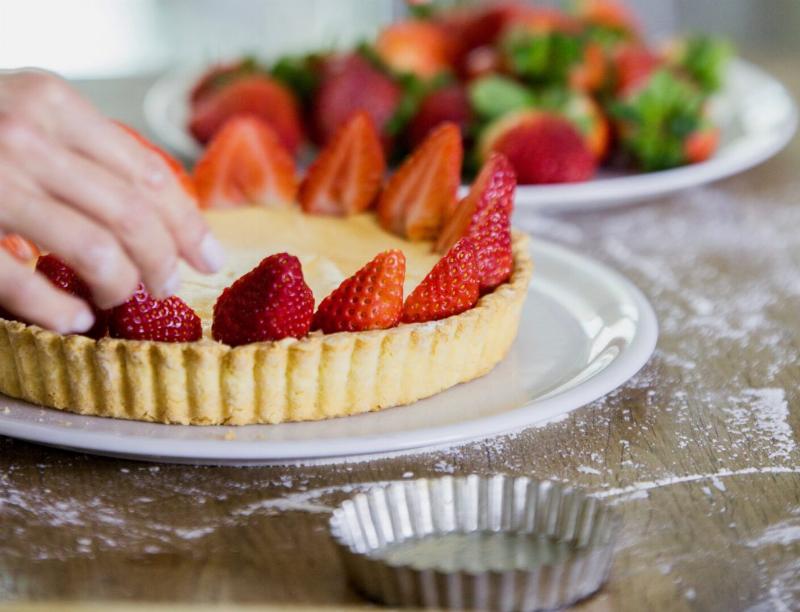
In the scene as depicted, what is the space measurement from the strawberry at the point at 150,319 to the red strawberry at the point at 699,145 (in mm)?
1418

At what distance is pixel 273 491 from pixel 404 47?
1895 millimetres

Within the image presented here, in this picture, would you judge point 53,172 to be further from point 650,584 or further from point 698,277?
point 698,277

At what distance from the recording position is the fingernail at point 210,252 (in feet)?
3.66

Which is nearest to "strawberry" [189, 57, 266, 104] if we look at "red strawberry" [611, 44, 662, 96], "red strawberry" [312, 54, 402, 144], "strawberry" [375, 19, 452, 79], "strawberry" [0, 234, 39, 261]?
"red strawberry" [312, 54, 402, 144]

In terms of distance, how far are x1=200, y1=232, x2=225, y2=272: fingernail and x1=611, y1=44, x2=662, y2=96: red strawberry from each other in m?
1.64

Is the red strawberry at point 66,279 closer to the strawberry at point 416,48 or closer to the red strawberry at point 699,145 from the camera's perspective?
the red strawberry at point 699,145

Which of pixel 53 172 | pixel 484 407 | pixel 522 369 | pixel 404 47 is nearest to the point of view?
pixel 53 172

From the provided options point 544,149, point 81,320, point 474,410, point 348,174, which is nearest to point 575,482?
point 474,410

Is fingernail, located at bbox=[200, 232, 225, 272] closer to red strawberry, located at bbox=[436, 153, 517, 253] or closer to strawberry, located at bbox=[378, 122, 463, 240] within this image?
red strawberry, located at bbox=[436, 153, 517, 253]

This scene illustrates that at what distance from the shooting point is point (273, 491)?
4.06ft

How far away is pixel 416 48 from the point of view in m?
2.96

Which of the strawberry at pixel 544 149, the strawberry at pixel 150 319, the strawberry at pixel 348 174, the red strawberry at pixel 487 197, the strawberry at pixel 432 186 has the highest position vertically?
the strawberry at pixel 544 149

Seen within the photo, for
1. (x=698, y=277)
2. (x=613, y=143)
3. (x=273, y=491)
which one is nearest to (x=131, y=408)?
(x=273, y=491)

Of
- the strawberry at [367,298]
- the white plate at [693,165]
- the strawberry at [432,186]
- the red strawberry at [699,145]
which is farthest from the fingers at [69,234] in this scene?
the red strawberry at [699,145]
